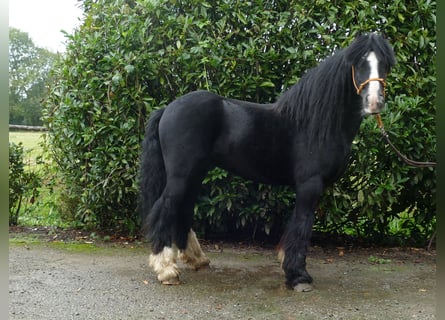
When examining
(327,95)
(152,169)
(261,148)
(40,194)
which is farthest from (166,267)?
(40,194)

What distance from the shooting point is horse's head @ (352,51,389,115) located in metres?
3.33

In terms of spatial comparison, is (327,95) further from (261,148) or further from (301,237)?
(301,237)

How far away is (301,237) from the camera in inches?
149

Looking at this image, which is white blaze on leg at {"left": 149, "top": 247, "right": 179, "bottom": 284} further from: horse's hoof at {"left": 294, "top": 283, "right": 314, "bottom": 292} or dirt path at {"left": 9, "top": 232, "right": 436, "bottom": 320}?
horse's hoof at {"left": 294, "top": 283, "right": 314, "bottom": 292}

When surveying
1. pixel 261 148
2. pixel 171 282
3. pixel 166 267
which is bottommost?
pixel 171 282

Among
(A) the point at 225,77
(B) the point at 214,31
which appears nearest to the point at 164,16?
(B) the point at 214,31

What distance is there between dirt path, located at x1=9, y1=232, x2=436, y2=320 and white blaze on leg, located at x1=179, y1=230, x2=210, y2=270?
0.08 meters

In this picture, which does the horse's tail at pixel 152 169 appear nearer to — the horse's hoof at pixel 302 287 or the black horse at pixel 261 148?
the black horse at pixel 261 148

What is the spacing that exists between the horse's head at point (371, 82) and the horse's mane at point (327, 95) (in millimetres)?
88

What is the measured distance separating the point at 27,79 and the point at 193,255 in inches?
533

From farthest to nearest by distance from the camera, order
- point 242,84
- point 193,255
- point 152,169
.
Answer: point 242,84 < point 193,255 < point 152,169

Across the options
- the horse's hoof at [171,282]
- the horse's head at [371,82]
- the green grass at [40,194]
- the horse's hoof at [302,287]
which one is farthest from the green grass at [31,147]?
the horse's head at [371,82]

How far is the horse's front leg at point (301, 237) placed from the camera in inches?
149

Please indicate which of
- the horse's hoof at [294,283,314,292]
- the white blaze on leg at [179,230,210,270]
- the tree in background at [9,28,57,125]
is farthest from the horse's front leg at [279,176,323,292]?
the tree in background at [9,28,57,125]
